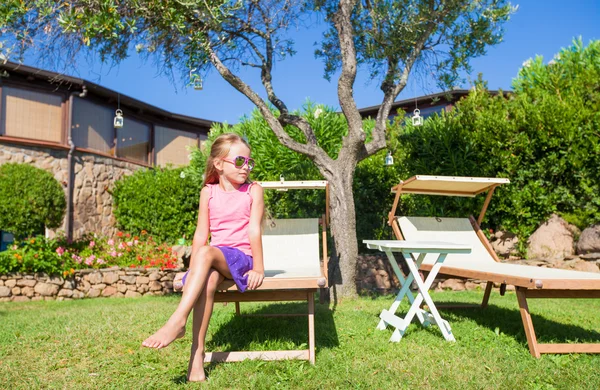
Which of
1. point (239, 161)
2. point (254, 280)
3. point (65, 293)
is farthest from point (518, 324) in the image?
point (65, 293)

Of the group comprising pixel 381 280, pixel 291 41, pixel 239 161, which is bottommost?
pixel 381 280

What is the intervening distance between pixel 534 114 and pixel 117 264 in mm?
→ 7640

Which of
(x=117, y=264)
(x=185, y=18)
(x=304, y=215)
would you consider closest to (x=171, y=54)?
(x=185, y=18)

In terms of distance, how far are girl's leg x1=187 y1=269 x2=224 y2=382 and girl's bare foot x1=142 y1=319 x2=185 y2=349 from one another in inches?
7.9

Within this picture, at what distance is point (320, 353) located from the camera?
3.28 meters

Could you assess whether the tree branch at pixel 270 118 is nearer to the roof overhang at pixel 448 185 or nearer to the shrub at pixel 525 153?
the roof overhang at pixel 448 185

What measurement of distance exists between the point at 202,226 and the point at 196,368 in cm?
95

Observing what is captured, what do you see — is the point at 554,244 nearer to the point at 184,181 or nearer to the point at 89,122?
the point at 184,181

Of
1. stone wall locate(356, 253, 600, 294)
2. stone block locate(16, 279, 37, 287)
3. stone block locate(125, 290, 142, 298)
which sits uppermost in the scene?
stone wall locate(356, 253, 600, 294)

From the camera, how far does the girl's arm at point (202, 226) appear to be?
3137 mm

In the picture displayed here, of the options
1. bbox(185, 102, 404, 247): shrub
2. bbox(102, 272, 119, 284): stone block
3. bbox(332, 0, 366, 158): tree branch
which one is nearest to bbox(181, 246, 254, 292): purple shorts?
bbox(332, 0, 366, 158): tree branch

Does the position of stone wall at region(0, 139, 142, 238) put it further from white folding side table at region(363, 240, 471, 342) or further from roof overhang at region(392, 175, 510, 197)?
white folding side table at region(363, 240, 471, 342)

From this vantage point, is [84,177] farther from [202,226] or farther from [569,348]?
[569,348]

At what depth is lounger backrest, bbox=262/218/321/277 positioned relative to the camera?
15.3 ft
